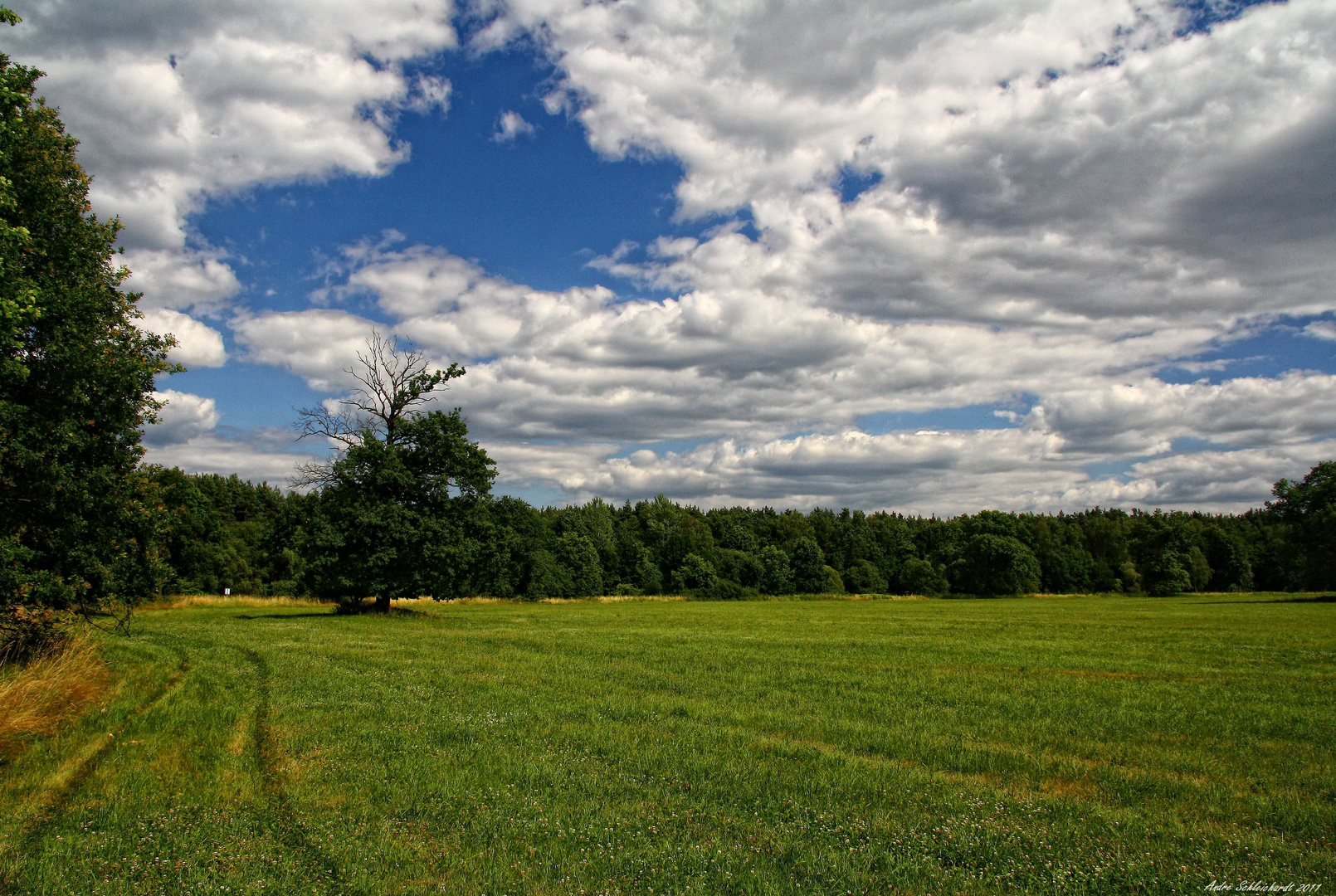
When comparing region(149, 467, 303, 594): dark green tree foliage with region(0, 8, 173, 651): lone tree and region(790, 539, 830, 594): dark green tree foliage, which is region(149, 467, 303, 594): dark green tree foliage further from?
region(790, 539, 830, 594): dark green tree foliage

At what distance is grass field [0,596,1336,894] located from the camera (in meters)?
6.82

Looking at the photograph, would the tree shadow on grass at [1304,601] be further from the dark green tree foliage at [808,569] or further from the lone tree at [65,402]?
the lone tree at [65,402]

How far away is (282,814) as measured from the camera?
8.02 meters

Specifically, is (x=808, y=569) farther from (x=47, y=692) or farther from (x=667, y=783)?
(x=667, y=783)

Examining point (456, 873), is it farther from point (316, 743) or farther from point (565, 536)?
point (565, 536)

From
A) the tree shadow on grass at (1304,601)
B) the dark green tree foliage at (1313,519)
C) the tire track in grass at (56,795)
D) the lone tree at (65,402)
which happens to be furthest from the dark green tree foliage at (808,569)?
the tire track in grass at (56,795)

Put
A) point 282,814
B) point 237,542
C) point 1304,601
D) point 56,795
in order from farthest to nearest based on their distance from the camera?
point 237,542 → point 1304,601 → point 56,795 → point 282,814

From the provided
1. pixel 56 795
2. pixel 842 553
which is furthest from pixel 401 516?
pixel 842 553

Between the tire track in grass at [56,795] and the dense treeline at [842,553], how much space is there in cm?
5735

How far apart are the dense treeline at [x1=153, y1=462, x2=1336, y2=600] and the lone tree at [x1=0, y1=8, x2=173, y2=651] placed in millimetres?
43974

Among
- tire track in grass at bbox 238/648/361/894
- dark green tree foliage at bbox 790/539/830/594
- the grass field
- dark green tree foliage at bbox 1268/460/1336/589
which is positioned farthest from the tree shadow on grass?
tire track in grass at bbox 238/648/361/894

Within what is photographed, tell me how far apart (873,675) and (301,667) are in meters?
16.2

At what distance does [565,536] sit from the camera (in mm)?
112500

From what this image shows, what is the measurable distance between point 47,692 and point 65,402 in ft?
34.7
